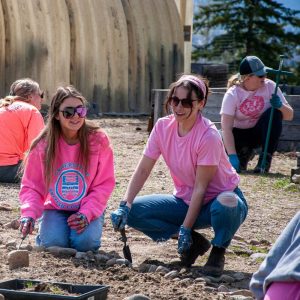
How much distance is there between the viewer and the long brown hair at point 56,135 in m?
6.22

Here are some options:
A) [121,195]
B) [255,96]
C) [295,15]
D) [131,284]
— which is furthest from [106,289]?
[295,15]

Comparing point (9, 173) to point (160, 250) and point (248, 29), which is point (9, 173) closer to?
point (160, 250)

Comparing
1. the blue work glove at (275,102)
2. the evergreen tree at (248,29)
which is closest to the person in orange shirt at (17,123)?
the blue work glove at (275,102)

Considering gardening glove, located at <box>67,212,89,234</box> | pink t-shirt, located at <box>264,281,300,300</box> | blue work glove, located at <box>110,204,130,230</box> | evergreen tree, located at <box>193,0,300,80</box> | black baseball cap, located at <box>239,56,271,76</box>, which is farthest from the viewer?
evergreen tree, located at <box>193,0,300,80</box>

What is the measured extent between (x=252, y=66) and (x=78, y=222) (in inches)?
158

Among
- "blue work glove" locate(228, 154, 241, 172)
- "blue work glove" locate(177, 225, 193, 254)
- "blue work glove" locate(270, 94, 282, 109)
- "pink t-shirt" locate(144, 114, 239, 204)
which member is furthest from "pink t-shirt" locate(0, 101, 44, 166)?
"blue work glove" locate(177, 225, 193, 254)

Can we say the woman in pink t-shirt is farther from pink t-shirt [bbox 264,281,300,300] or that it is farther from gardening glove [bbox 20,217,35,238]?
pink t-shirt [bbox 264,281,300,300]

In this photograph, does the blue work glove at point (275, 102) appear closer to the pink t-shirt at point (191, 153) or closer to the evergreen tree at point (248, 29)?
the pink t-shirt at point (191, 153)

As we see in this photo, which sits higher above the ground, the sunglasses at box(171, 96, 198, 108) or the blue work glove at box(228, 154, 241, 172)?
the sunglasses at box(171, 96, 198, 108)

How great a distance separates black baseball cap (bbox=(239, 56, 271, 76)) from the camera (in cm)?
960

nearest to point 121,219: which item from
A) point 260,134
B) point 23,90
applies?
point 23,90

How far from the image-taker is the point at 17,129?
30.1 ft

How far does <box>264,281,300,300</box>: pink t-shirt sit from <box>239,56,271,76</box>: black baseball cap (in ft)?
21.5

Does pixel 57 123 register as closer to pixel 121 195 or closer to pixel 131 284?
pixel 131 284
